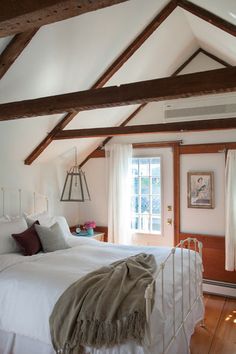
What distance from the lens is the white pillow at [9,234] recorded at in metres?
3.13

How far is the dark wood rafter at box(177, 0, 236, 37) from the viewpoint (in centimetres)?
281

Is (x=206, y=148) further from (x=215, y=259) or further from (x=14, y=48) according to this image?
(x=14, y=48)

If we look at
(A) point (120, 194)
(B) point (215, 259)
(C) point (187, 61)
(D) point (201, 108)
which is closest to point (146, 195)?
(A) point (120, 194)

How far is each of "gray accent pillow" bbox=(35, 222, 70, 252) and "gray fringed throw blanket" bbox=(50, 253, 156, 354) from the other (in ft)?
3.85

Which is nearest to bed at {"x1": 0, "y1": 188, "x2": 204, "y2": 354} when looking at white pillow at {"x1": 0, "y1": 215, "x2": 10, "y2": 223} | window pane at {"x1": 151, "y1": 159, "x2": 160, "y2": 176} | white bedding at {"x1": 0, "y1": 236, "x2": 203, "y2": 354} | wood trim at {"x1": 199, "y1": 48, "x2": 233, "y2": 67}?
white bedding at {"x1": 0, "y1": 236, "x2": 203, "y2": 354}

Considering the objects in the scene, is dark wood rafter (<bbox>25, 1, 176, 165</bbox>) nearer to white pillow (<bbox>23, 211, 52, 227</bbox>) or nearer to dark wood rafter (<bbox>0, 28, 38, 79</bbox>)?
white pillow (<bbox>23, 211, 52, 227</bbox>)

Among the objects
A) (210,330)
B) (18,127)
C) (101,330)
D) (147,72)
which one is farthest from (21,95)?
(210,330)

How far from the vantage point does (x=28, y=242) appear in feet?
10.4

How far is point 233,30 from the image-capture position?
2.81m

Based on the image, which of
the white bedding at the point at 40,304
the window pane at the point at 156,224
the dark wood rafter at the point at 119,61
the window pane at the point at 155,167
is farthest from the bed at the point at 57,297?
the window pane at the point at 155,167

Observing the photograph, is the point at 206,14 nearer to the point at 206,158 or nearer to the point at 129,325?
the point at 206,158

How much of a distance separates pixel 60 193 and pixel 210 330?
9.66 feet

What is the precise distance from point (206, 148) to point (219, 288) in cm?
200

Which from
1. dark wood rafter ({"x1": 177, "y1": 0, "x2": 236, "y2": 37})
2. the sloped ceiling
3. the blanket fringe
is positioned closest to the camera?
the blanket fringe
